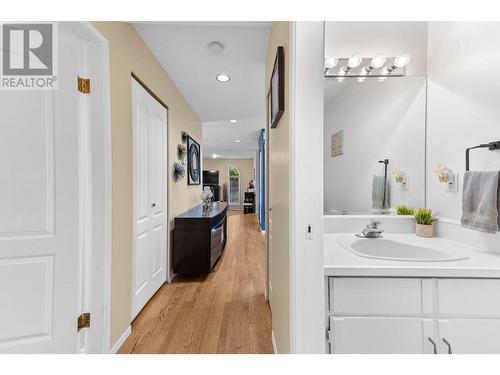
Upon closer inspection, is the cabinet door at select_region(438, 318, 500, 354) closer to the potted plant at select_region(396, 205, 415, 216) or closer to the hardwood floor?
the potted plant at select_region(396, 205, 415, 216)

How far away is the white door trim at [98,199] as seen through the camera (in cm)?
138

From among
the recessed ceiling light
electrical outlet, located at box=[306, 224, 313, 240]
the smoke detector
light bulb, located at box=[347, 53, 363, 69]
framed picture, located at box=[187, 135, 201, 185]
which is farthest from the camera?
framed picture, located at box=[187, 135, 201, 185]

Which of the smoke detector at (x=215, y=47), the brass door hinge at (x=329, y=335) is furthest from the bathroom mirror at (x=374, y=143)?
the smoke detector at (x=215, y=47)

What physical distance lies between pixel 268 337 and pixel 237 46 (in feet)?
8.30

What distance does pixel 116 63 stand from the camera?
5.07ft

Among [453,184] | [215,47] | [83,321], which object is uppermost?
[215,47]

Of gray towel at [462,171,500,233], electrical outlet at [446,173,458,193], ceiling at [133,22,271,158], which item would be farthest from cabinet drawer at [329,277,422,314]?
ceiling at [133,22,271,158]

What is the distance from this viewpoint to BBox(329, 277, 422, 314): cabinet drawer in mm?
978

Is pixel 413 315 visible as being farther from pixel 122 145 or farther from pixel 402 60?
pixel 122 145

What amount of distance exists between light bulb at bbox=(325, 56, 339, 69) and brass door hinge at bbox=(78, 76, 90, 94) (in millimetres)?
1637

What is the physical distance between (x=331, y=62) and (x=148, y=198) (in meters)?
2.00

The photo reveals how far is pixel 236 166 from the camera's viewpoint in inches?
400

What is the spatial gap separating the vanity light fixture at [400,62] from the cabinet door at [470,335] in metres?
1.62

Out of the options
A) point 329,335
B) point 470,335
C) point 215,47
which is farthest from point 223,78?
point 470,335
